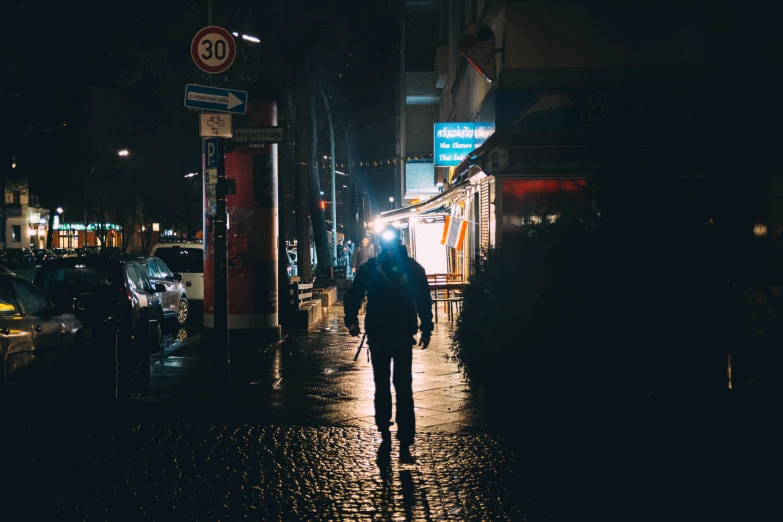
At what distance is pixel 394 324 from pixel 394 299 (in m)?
0.22

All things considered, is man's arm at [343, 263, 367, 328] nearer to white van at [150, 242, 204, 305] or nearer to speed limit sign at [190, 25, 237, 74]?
speed limit sign at [190, 25, 237, 74]

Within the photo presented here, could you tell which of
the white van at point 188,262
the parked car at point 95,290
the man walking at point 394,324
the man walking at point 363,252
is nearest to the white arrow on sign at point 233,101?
the parked car at point 95,290

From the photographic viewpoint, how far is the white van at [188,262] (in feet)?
63.8

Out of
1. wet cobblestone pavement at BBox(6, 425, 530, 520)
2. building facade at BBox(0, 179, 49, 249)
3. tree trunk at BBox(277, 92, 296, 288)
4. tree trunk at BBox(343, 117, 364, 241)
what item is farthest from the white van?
building facade at BBox(0, 179, 49, 249)

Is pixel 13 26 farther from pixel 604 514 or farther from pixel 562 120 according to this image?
pixel 604 514

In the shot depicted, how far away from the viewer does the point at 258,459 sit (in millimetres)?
6328

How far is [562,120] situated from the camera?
48.5ft

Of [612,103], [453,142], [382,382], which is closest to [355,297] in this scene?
[382,382]

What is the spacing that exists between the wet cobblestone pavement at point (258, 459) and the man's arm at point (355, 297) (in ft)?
3.82

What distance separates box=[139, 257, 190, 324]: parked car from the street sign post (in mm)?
4367

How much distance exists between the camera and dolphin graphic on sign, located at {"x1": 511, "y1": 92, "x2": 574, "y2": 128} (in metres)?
14.8

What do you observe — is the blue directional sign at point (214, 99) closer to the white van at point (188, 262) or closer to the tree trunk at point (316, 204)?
the white van at point (188, 262)

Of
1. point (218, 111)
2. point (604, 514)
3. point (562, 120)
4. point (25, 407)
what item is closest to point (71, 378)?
point (25, 407)

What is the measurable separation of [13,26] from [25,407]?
366 inches
